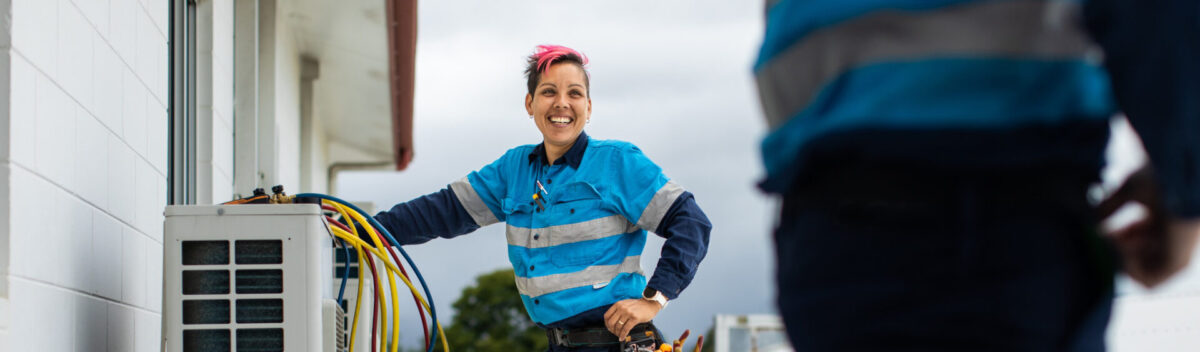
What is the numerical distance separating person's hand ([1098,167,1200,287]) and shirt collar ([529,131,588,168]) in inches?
84.2

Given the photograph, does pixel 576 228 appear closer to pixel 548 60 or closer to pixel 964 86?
pixel 548 60

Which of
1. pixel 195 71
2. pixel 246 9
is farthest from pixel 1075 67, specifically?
pixel 246 9

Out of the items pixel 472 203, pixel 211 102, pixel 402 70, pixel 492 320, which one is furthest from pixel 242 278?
pixel 492 320

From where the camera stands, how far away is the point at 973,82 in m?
1.12

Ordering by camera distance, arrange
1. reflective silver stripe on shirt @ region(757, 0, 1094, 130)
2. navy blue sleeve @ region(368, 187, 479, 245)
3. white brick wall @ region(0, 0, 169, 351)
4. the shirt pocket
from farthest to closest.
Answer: navy blue sleeve @ region(368, 187, 479, 245), the shirt pocket, white brick wall @ region(0, 0, 169, 351), reflective silver stripe on shirt @ region(757, 0, 1094, 130)

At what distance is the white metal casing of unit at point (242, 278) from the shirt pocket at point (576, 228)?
0.71m

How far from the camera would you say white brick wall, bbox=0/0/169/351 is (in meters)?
2.07

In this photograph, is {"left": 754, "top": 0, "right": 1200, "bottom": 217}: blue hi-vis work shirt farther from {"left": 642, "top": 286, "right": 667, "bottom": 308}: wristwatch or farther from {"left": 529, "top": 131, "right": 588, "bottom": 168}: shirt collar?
{"left": 529, "top": 131, "right": 588, "bottom": 168}: shirt collar

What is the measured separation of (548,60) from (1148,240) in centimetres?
236

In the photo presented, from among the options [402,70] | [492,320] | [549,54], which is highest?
[402,70]

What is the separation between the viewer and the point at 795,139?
3.84ft

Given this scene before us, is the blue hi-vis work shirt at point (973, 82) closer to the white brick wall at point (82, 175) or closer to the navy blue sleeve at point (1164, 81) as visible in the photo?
the navy blue sleeve at point (1164, 81)

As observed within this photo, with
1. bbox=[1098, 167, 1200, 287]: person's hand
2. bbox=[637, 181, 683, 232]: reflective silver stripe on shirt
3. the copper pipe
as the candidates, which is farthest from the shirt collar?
the copper pipe

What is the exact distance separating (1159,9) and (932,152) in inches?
8.8
